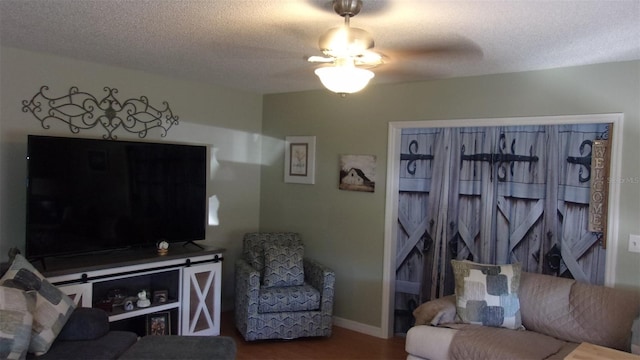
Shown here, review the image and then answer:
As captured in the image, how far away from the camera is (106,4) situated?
2367 mm

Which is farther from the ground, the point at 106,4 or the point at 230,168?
the point at 106,4

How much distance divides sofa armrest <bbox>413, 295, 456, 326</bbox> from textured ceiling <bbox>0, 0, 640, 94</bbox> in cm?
174

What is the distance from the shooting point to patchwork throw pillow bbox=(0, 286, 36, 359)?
2.25 meters

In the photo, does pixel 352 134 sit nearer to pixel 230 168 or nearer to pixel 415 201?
pixel 415 201

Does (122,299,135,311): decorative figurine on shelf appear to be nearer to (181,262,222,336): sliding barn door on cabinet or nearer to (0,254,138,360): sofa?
(181,262,222,336): sliding barn door on cabinet

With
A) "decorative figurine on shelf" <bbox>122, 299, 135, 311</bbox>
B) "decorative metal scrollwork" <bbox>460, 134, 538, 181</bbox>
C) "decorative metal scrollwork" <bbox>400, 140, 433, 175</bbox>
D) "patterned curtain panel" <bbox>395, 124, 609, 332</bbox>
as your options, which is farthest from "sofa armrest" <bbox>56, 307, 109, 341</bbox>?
"decorative metal scrollwork" <bbox>460, 134, 538, 181</bbox>

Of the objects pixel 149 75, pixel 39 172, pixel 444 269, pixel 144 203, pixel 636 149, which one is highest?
pixel 149 75

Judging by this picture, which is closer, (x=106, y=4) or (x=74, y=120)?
(x=106, y=4)

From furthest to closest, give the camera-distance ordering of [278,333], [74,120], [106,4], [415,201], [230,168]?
[230,168] < [415,201] < [278,333] < [74,120] < [106,4]

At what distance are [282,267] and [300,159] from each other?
1202mm

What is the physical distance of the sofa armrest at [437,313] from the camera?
10.6 feet

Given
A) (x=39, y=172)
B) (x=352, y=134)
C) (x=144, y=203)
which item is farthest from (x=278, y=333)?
(x=39, y=172)

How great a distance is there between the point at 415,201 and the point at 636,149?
1.78 meters

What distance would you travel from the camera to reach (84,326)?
8.91 feet
